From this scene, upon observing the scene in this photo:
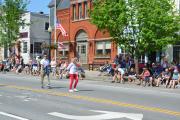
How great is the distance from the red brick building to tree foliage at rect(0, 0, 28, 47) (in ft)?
15.7

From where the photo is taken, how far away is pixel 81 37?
47.5 m

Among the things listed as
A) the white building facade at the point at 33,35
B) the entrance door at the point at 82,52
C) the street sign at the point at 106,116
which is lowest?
the street sign at the point at 106,116

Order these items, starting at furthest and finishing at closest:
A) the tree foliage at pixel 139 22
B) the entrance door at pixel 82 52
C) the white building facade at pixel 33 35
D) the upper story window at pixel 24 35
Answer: the upper story window at pixel 24 35, the white building facade at pixel 33 35, the entrance door at pixel 82 52, the tree foliage at pixel 139 22

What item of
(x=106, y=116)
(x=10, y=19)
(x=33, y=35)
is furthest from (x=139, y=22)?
(x=33, y=35)

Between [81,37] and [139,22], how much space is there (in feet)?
58.8

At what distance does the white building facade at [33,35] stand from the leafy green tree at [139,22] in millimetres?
28082

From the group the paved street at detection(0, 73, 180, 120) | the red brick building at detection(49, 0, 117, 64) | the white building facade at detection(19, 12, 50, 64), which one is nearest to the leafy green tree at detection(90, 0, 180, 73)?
the red brick building at detection(49, 0, 117, 64)

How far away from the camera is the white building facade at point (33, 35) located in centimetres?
5841

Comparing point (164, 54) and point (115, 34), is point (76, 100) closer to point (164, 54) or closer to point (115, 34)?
point (115, 34)

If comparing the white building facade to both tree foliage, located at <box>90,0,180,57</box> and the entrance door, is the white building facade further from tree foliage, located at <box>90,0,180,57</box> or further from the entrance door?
tree foliage, located at <box>90,0,180,57</box>

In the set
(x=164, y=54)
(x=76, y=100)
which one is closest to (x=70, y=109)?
(x=76, y=100)

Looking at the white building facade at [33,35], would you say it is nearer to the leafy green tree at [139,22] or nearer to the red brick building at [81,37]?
the red brick building at [81,37]

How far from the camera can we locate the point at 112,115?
41.7 feet

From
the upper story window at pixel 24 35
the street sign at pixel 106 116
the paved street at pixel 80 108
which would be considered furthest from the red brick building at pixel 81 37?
the street sign at pixel 106 116
